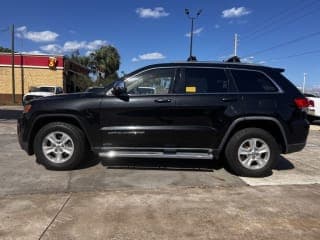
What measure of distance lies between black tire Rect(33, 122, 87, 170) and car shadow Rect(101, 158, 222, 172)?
63 cm

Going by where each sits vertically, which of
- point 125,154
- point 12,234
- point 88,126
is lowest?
point 12,234

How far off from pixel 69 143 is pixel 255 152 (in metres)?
3.08

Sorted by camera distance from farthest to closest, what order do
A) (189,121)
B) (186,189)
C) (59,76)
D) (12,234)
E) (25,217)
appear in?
(59,76)
(189,121)
(186,189)
(25,217)
(12,234)

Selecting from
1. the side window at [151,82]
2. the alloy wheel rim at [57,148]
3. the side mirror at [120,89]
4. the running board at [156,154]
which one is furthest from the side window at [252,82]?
the alloy wheel rim at [57,148]

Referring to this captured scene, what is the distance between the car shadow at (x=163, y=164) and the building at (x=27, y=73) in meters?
33.8

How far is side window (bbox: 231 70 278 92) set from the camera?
625 centimetres

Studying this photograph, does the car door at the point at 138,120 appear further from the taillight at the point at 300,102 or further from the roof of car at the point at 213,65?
the taillight at the point at 300,102

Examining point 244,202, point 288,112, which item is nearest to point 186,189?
point 244,202

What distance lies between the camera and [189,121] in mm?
6086

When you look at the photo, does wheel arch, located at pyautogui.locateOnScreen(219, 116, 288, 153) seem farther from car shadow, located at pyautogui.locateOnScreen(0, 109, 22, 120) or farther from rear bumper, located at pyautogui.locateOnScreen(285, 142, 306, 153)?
car shadow, located at pyautogui.locateOnScreen(0, 109, 22, 120)

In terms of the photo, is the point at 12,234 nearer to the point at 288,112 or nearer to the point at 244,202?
the point at 244,202

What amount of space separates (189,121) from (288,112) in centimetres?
162

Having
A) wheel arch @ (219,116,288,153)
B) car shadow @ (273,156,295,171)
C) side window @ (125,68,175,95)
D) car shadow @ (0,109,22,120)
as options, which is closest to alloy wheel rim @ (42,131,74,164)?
side window @ (125,68,175,95)

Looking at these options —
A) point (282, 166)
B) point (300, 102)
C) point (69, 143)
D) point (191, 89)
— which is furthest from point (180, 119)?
point (282, 166)
